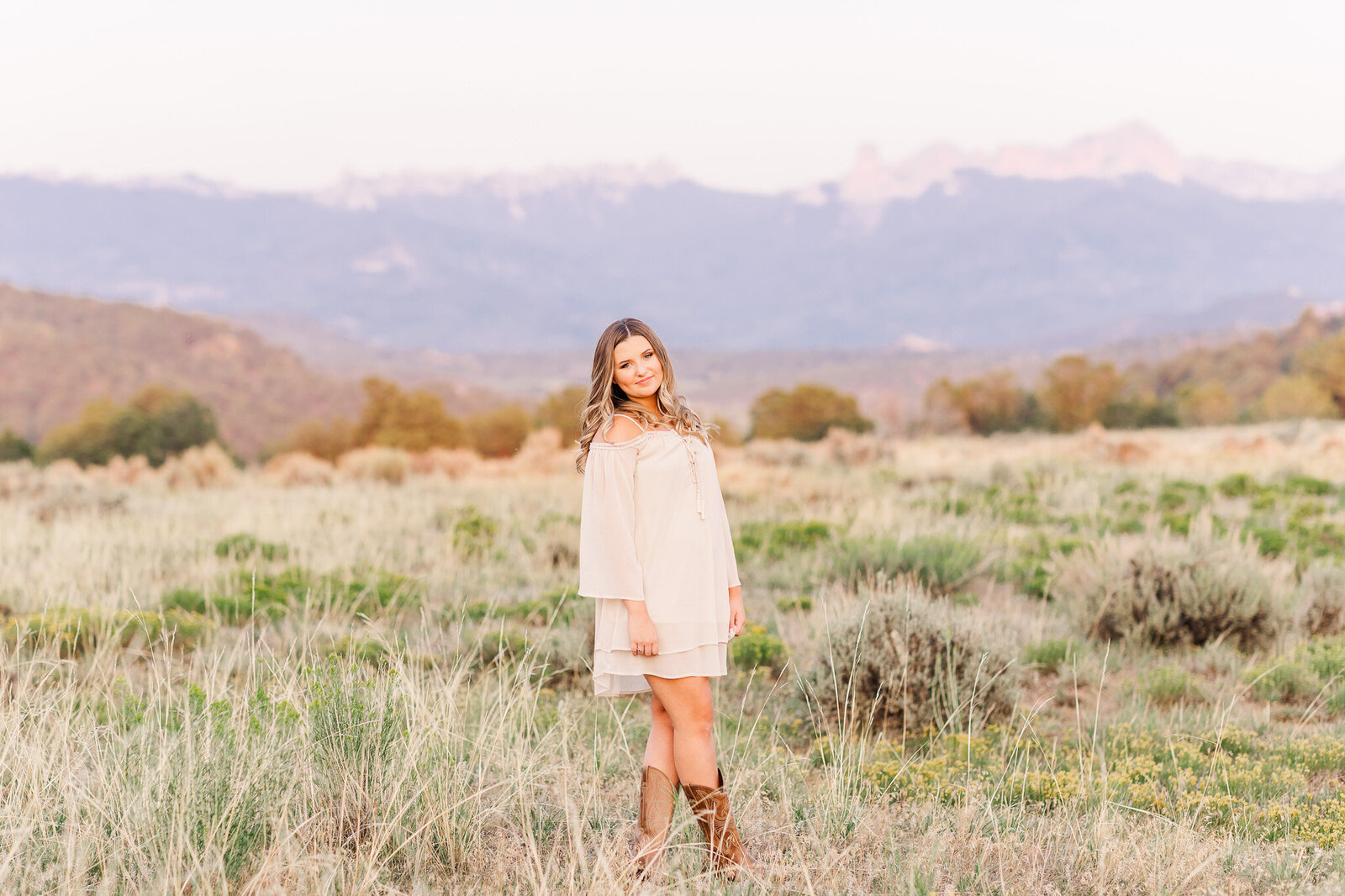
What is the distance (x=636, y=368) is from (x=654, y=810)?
1410 millimetres

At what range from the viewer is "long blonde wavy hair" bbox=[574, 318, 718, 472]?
→ 121 inches

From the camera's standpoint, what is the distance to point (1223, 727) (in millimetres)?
4055

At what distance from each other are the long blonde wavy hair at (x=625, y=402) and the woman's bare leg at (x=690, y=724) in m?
0.75

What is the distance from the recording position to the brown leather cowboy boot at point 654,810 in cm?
305

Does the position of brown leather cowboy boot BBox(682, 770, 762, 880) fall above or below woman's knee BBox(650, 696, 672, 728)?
below

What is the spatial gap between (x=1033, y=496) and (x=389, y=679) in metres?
10.3

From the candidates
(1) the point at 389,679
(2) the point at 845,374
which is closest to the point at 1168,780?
(1) the point at 389,679

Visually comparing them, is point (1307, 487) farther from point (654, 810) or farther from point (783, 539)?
point (654, 810)

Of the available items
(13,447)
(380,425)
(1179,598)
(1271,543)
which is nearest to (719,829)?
(1179,598)

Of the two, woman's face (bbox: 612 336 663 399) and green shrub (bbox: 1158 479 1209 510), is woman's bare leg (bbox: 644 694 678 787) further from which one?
green shrub (bbox: 1158 479 1209 510)

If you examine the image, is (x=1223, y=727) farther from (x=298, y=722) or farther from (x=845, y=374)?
(x=845, y=374)

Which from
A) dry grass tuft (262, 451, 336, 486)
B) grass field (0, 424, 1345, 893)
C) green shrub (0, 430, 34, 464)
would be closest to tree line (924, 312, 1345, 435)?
dry grass tuft (262, 451, 336, 486)

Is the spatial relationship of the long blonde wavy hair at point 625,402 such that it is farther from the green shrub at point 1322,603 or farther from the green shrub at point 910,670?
the green shrub at point 1322,603

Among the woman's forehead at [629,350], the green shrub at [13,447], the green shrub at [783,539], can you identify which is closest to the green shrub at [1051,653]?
the green shrub at [783,539]
